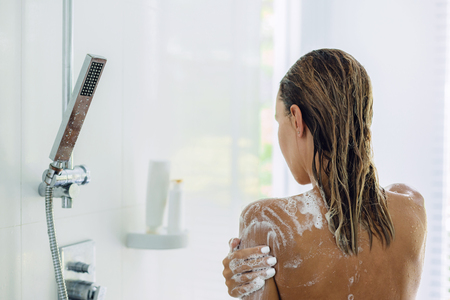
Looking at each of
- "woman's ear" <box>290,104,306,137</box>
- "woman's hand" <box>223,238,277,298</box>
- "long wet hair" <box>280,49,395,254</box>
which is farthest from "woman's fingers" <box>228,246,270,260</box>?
"woman's ear" <box>290,104,306,137</box>

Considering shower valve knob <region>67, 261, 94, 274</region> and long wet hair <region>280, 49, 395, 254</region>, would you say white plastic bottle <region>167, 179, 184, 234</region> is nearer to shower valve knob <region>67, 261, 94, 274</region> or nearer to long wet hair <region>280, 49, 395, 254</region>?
shower valve knob <region>67, 261, 94, 274</region>

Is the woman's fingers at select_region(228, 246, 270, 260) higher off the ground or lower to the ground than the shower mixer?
lower

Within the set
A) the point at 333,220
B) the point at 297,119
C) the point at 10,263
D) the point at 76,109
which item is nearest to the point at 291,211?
the point at 333,220

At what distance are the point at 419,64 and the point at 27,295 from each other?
4.48 feet

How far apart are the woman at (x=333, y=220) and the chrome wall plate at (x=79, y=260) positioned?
→ 394 mm

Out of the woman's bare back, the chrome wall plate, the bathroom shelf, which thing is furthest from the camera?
the bathroom shelf

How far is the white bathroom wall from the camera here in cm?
79


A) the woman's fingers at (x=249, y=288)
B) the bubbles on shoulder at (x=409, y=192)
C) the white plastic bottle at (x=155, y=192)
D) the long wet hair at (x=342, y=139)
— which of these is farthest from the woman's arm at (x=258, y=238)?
the white plastic bottle at (x=155, y=192)

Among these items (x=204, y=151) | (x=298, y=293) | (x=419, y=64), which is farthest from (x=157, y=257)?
(x=419, y=64)

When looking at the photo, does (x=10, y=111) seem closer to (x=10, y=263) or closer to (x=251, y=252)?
(x=10, y=263)

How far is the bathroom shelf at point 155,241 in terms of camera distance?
1.11m

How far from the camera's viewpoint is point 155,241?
1108mm

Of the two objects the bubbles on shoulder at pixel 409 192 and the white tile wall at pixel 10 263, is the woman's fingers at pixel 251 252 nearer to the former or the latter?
the bubbles on shoulder at pixel 409 192

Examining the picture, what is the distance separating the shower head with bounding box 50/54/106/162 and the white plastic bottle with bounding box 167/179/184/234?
1.37ft
